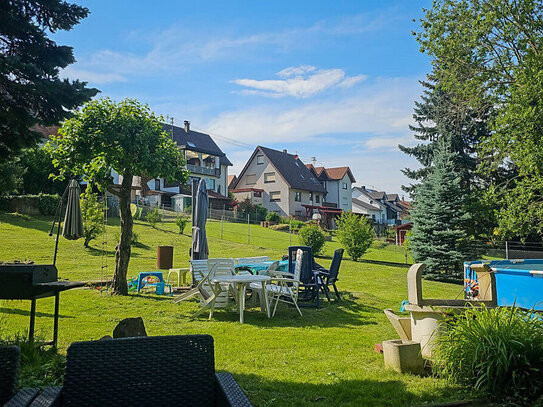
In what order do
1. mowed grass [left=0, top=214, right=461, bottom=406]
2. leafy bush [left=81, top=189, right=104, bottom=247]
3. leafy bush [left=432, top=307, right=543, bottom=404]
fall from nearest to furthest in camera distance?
leafy bush [left=432, top=307, right=543, bottom=404] < mowed grass [left=0, top=214, right=461, bottom=406] < leafy bush [left=81, top=189, right=104, bottom=247]

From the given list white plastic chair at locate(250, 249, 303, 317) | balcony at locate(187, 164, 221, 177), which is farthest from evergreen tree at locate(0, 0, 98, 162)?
balcony at locate(187, 164, 221, 177)

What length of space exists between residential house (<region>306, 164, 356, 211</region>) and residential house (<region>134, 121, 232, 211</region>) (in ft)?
43.6

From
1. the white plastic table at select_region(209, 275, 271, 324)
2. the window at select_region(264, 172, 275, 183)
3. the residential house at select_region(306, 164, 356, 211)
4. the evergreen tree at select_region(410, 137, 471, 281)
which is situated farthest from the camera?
the residential house at select_region(306, 164, 356, 211)

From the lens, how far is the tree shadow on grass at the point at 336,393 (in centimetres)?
368

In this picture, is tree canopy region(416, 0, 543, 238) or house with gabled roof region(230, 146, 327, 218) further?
house with gabled roof region(230, 146, 327, 218)

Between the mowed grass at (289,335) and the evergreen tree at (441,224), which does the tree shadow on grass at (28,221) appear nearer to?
the mowed grass at (289,335)

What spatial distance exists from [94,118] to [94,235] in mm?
10569

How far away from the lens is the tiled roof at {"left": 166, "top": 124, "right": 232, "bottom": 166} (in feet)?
151

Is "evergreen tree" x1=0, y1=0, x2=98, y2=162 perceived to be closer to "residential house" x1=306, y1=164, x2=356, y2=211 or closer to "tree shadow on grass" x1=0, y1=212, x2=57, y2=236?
"tree shadow on grass" x1=0, y1=212, x2=57, y2=236

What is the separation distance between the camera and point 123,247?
9.95m

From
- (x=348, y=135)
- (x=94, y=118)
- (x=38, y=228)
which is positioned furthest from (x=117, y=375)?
(x=38, y=228)

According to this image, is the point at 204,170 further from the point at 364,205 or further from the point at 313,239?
the point at 364,205

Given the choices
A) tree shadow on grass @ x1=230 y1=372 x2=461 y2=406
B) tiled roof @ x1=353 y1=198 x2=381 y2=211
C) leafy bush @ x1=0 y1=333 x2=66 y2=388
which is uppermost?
tiled roof @ x1=353 y1=198 x2=381 y2=211

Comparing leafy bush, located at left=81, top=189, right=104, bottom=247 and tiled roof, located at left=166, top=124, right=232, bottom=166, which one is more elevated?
tiled roof, located at left=166, top=124, right=232, bottom=166
